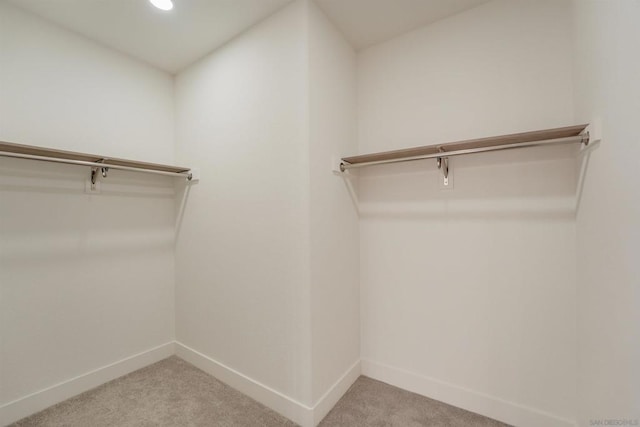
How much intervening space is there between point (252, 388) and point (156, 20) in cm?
261

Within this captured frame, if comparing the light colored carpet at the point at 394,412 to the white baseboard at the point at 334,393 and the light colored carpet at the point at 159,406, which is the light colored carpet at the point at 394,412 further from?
the light colored carpet at the point at 159,406

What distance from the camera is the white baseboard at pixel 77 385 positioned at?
5.16ft

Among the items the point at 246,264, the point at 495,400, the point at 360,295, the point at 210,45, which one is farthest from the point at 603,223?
the point at 210,45

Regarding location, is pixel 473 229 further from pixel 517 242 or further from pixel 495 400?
pixel 495 400

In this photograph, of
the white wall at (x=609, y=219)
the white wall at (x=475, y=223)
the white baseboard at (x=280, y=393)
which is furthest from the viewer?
the white baseboard at (x=280, y=393)

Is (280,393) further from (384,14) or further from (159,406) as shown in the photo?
(384,14)

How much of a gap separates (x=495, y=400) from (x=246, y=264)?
1774mm

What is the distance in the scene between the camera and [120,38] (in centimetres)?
196

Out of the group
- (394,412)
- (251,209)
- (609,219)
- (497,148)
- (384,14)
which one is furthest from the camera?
(251,209)

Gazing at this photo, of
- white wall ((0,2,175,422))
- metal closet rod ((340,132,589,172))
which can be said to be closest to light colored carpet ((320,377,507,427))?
metal closet rod ((340,132,589,172))

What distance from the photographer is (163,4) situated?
1644 mm

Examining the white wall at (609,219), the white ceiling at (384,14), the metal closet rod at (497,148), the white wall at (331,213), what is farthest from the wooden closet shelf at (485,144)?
the white ceiling at (384,14)

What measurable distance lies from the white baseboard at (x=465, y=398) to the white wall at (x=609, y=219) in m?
0.21

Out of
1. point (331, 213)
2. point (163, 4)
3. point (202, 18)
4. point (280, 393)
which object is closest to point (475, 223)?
point (331, 213)
